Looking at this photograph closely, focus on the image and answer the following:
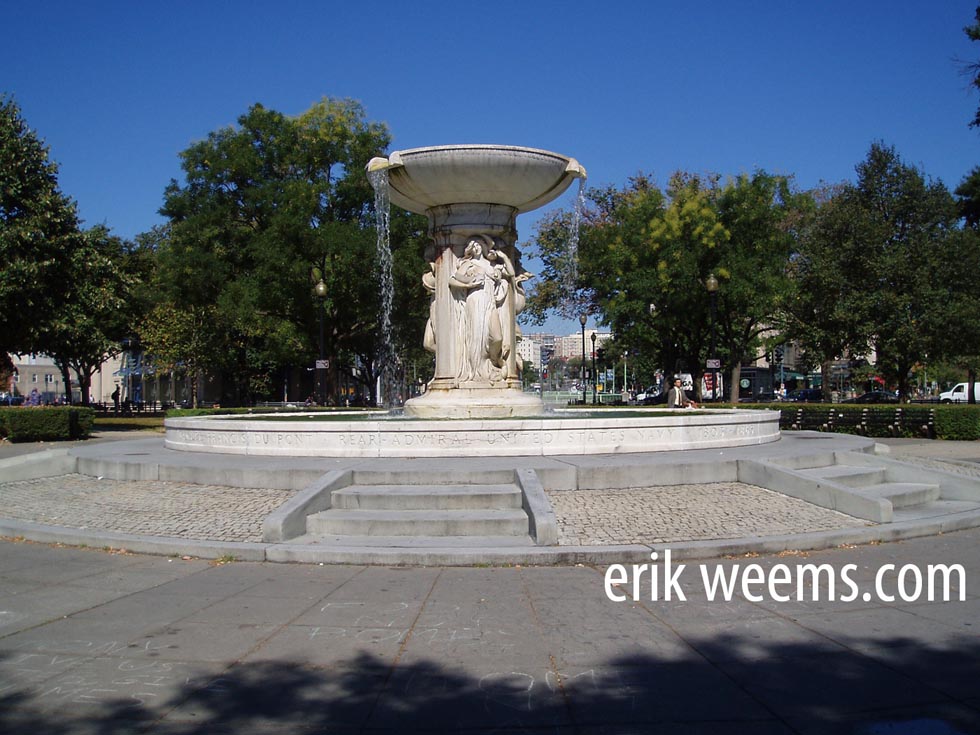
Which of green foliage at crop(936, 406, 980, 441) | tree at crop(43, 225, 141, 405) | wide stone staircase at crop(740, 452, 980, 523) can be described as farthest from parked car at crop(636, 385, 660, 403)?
wide stone staircase at crop(740, 452, 980, 523)

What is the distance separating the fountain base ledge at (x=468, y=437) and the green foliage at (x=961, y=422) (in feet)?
49.2

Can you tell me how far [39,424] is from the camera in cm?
2700

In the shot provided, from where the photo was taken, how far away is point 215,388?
64438mm

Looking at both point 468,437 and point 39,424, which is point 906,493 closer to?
point 468,437

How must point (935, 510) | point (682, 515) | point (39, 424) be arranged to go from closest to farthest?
point (682, 515)
point (935, 510)
point (39, 424)

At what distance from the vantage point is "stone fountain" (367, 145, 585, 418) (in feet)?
51.6

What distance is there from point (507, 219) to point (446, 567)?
33.4 feet

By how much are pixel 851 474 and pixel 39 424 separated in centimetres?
2483

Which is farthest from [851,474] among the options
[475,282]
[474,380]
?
[475,282]

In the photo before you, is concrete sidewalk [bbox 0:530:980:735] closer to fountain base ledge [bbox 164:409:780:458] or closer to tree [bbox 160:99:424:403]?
fountain base ledge [bbox 164:409:780:458]

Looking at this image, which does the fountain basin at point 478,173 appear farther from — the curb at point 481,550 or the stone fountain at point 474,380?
the curb at point 481,550

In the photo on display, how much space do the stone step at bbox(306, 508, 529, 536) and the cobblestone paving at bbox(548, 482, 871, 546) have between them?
58 centimetres

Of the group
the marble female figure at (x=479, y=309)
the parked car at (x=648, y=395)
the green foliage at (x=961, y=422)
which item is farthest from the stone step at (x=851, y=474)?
the parked car at (x=648, y=395)

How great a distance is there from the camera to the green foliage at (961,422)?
25.2 meters
